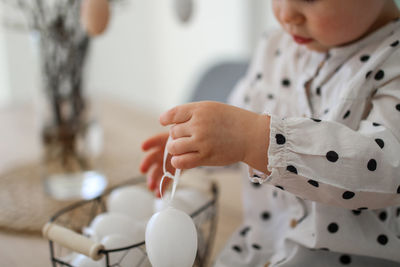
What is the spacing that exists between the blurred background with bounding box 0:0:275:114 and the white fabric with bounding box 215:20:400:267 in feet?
5.08

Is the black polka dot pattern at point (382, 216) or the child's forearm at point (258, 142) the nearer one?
the child's forearm at point (258, 142)

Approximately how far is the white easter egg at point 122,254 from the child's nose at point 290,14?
12.0 inches

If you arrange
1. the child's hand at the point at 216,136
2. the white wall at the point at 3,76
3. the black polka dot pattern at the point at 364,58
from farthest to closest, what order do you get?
the white wall at the point at 3,76 → the black polka dot pattern at the point at 364,58 → the child's hand at the point at 216,136

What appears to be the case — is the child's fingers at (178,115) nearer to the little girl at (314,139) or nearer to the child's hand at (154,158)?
the little girl at (314,139)

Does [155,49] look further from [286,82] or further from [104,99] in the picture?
[286,82]

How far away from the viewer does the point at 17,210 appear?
75cm

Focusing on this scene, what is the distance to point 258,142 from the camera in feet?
1.43

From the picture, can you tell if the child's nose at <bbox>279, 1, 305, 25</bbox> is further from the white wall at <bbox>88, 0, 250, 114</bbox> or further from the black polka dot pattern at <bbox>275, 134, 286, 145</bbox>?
the white wall at <bbox>88, 0, 250, 114</bbox>

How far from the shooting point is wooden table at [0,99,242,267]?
2.12 ft

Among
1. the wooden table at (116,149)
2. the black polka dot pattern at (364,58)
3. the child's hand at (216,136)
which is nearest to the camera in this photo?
the child's hand at (216,136)

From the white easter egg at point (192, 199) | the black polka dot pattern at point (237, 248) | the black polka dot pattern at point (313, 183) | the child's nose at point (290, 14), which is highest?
the child's nose at point (290, 14)

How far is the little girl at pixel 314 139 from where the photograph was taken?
1.44 feet

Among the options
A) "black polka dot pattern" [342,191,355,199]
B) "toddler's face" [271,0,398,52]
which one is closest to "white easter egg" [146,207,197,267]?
"black polka dot pattern" [342,191,355,199]

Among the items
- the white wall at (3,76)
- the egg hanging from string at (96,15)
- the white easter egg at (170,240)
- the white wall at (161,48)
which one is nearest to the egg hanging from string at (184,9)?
the egg hanging from string at (96,15)
